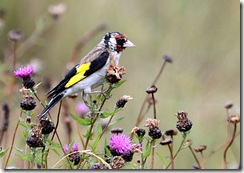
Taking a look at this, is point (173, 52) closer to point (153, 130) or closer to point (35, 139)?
point (153, 130)

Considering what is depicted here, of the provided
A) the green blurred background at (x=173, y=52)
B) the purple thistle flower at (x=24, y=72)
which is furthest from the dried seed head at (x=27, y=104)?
the green blurred background at (x=173, y=52)

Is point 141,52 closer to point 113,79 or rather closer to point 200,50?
point 200,50

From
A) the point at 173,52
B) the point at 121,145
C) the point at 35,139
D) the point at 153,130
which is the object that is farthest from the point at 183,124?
the point at 173,52

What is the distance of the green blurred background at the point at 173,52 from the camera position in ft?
18.1

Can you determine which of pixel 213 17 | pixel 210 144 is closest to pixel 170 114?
pixel 210 144

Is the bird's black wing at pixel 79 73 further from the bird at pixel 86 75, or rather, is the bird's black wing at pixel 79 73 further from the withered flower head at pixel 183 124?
the withered flower head at pixel 183 124

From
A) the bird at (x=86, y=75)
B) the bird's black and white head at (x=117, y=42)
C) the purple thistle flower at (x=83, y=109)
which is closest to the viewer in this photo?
the bird at (x=86, y=75)

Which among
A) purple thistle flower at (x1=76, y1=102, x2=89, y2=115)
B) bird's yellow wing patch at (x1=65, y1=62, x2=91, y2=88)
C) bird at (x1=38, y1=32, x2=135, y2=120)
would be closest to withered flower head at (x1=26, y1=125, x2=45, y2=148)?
bird at (x1=38, y1=32, x2=135, y2=120)

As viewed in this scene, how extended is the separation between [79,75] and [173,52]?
3217mm

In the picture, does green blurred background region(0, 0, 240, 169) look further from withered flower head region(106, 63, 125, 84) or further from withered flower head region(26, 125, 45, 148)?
withered flower head region(26, 125, 45, 148)

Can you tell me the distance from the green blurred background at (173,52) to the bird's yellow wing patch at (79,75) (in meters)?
2.36

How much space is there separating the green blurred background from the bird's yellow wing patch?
2363 millimetres

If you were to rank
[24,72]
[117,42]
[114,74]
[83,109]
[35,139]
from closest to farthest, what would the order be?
[35,139], [114,74], [24,72], [117,42], [83,109]

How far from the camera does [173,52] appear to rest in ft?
19.5
